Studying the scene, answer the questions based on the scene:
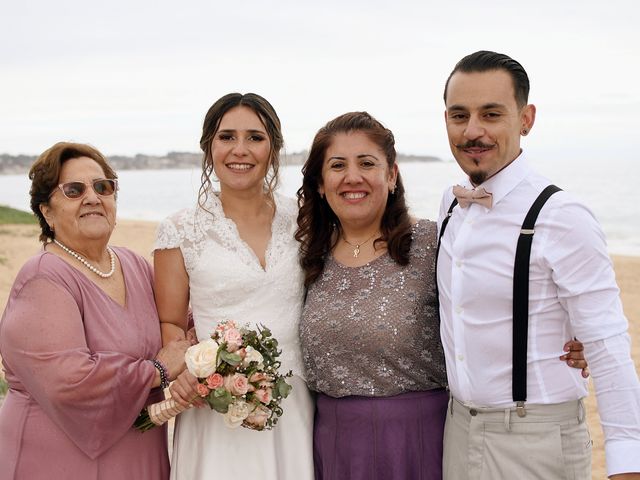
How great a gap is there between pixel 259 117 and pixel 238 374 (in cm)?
159

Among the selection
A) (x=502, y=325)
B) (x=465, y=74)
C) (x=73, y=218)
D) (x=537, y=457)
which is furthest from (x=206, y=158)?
(x=537, y=457)

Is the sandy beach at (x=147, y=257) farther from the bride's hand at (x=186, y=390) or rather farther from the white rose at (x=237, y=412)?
the bride's hand at (x=186, y=390)

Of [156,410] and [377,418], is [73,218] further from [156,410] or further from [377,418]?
[377,418]

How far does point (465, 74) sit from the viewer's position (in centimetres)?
326

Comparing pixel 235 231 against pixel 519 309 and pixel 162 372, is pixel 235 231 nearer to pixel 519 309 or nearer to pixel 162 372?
pixel 162 372

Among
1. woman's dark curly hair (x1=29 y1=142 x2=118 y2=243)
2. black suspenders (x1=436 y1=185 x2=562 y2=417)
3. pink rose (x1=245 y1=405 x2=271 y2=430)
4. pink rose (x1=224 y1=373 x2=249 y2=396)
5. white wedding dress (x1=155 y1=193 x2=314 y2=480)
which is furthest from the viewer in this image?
white wedding dress (x1=155 y1=193 x2=314 y2=480)

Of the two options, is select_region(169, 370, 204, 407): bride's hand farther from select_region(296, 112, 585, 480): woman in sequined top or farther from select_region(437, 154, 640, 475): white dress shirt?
select_region(437, 154, 640, 475): white dress shirt

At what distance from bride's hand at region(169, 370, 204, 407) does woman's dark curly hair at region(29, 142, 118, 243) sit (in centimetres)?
109

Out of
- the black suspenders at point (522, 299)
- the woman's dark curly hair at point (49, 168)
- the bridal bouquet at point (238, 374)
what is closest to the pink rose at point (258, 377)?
the bridal bouquet at point (238, 374)

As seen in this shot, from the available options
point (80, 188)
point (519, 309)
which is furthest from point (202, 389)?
point (519, 309)

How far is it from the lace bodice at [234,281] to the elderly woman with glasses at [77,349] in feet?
1.03

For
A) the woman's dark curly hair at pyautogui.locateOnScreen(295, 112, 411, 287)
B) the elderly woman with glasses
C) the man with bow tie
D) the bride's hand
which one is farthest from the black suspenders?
the elderly woman with glasses

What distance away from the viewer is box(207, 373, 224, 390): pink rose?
346 centimetres

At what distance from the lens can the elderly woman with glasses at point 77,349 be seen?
11.5 feet
